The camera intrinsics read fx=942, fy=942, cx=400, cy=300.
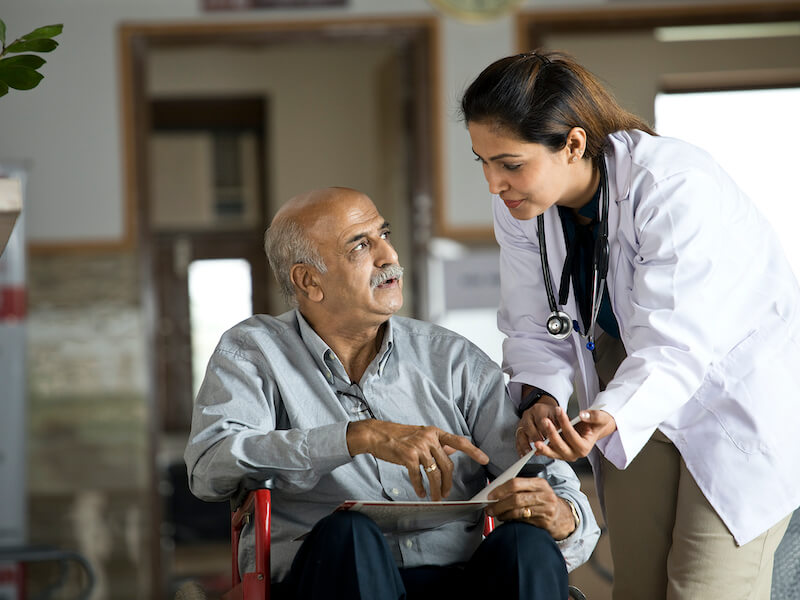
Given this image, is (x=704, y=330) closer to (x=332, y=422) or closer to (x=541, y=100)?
(x=541, y=100)

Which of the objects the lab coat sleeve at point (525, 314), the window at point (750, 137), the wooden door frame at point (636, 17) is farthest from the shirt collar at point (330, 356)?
the window at point (750, 137)

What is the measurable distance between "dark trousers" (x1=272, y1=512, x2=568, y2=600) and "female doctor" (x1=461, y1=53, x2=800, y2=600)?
0.17 metres

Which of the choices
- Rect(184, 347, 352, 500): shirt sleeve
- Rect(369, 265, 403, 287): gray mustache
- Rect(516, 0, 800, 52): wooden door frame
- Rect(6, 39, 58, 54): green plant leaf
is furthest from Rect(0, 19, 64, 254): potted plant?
Rect(516, 0, 800, 52): wooden door frame

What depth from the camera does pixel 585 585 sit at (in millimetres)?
2723

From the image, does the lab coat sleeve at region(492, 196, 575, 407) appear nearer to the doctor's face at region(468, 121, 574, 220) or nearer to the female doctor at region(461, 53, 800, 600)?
the female doctor at region(461, 53, 800, 600)

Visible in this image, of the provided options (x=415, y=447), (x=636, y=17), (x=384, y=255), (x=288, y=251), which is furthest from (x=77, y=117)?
(x=415, y=447)

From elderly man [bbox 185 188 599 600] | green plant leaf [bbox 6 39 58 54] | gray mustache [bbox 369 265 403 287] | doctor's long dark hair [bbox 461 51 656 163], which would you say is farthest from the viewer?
gray mustache [bbox 369 265 403 287]

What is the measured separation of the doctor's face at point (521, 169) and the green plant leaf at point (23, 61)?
2.41 feet

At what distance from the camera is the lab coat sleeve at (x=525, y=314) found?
1.87 m

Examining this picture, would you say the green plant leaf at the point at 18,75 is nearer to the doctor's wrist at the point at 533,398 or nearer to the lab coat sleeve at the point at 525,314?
the lab coat sleeve at the point at 525,314

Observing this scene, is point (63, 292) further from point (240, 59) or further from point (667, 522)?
point (240, 59)

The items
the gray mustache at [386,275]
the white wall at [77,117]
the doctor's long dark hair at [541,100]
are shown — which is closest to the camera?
the doctor's long dark hair at [541,100]

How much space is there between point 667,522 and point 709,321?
1.37ft

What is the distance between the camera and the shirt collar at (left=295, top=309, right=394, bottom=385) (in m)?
1.87
